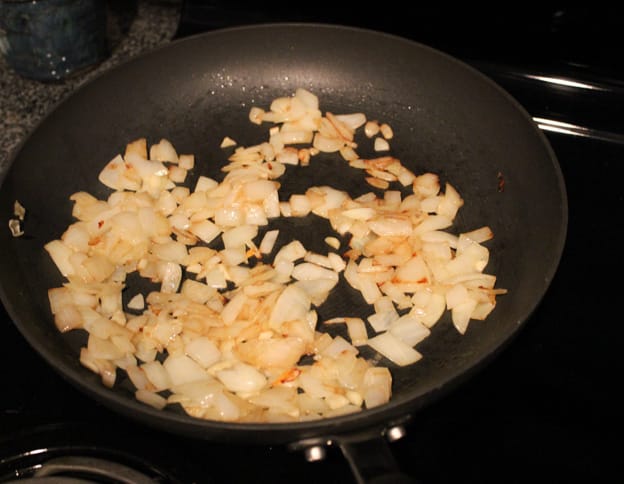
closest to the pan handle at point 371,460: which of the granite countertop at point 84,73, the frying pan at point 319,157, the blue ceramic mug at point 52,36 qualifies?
the frying pan at point 319,157

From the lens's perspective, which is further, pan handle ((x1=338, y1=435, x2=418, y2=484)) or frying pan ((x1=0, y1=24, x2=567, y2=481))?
frying pan ((x1=0, y1=24, x2=567, y2=481))

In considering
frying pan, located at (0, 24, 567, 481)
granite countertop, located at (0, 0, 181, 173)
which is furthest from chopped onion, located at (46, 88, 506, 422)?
granite countertop, located at (0, 0, 181, 173)

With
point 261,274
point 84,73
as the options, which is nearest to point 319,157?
point 261,274

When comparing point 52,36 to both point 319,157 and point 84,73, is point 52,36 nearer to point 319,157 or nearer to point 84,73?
point 84,73

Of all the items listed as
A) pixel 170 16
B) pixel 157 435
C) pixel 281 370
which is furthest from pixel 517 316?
pixel 170 16

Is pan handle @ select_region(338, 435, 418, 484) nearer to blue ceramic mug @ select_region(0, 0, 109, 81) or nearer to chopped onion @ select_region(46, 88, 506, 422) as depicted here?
chopped onion @ select_region(46, 88, 506, 422)
